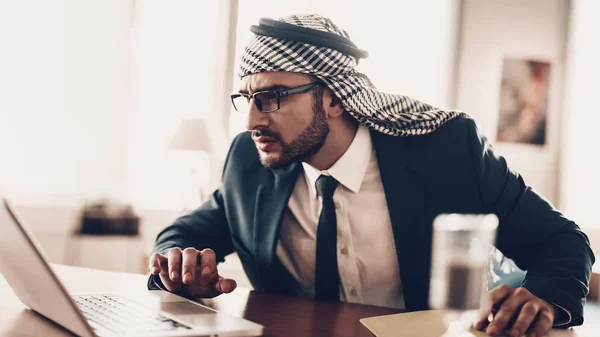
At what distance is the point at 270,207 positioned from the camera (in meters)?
1.62

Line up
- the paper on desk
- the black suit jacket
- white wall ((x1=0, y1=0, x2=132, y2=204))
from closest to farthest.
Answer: the paper on desk < the black suit jacket < white wall ((x1=0, y1=0, x2=132, y2=204))

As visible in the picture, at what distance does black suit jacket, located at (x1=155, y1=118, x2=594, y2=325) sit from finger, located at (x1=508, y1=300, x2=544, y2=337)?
29 centimetres

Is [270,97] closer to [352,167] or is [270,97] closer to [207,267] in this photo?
[352,167]

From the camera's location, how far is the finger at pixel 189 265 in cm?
117

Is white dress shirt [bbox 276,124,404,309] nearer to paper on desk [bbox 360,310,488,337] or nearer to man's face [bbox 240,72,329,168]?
man's face [bbox 240,72,329,168]

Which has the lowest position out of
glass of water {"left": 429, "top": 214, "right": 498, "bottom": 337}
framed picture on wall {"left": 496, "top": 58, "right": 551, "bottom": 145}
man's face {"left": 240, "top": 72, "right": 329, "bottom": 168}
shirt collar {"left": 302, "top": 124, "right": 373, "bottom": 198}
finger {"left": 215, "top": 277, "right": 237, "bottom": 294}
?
finger {"left": 215, "top": 277, "right": 237, "bottom": 294}

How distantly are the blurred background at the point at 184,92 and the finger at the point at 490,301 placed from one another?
280 cm

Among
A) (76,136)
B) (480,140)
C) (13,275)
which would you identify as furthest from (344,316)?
(76,136)

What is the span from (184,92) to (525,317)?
3.70 metres

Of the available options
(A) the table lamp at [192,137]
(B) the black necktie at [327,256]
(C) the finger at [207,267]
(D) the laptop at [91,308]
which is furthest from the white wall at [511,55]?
(D) the laptop at [91,308]

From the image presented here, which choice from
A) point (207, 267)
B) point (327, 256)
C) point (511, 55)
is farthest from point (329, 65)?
point (511, 55)

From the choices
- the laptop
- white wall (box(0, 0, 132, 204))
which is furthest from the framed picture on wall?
the laptop

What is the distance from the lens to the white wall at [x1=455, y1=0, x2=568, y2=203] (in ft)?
17.1

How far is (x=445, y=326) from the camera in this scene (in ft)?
3.26
